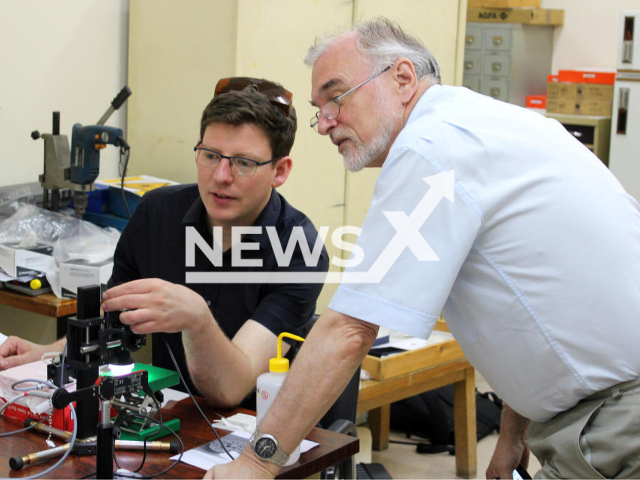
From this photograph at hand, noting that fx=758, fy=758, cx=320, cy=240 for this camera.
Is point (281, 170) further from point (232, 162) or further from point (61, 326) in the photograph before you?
point (61, 326)

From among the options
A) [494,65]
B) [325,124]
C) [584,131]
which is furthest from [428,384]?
[494,65]

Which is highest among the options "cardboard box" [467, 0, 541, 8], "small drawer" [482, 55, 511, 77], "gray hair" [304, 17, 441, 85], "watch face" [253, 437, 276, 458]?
"cardboard box" [467, 0, 541, 8]

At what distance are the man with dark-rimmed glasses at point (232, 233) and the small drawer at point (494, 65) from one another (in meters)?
3.06

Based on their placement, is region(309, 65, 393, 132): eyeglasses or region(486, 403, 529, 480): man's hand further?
region(486, 403, 529, 480): man's hand

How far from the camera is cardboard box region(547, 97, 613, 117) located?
14.3ft

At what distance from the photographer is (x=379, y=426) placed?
125 inches

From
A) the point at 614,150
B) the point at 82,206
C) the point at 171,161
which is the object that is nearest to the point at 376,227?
the point at 82,206

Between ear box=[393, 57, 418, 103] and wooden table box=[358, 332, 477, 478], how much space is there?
1.45 metres

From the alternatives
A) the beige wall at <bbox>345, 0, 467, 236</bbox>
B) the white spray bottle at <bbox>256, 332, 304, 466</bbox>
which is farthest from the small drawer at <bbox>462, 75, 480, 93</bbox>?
the white spray bottle at <bbox>256, 332, 304, 466</bbox>

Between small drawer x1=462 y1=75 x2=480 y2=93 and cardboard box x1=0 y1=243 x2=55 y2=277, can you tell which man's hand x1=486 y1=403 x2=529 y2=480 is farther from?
small drawer x1=462 y1=75 x2=480 y2=93

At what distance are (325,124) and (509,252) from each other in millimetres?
475

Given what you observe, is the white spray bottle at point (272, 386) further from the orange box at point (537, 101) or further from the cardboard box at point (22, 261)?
the orange box at point (537, 101)

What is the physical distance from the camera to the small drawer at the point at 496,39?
15.0 ft

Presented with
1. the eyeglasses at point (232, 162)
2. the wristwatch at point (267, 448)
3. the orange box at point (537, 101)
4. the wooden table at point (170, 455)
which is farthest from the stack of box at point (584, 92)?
the wristwatch at point (267, 448)
